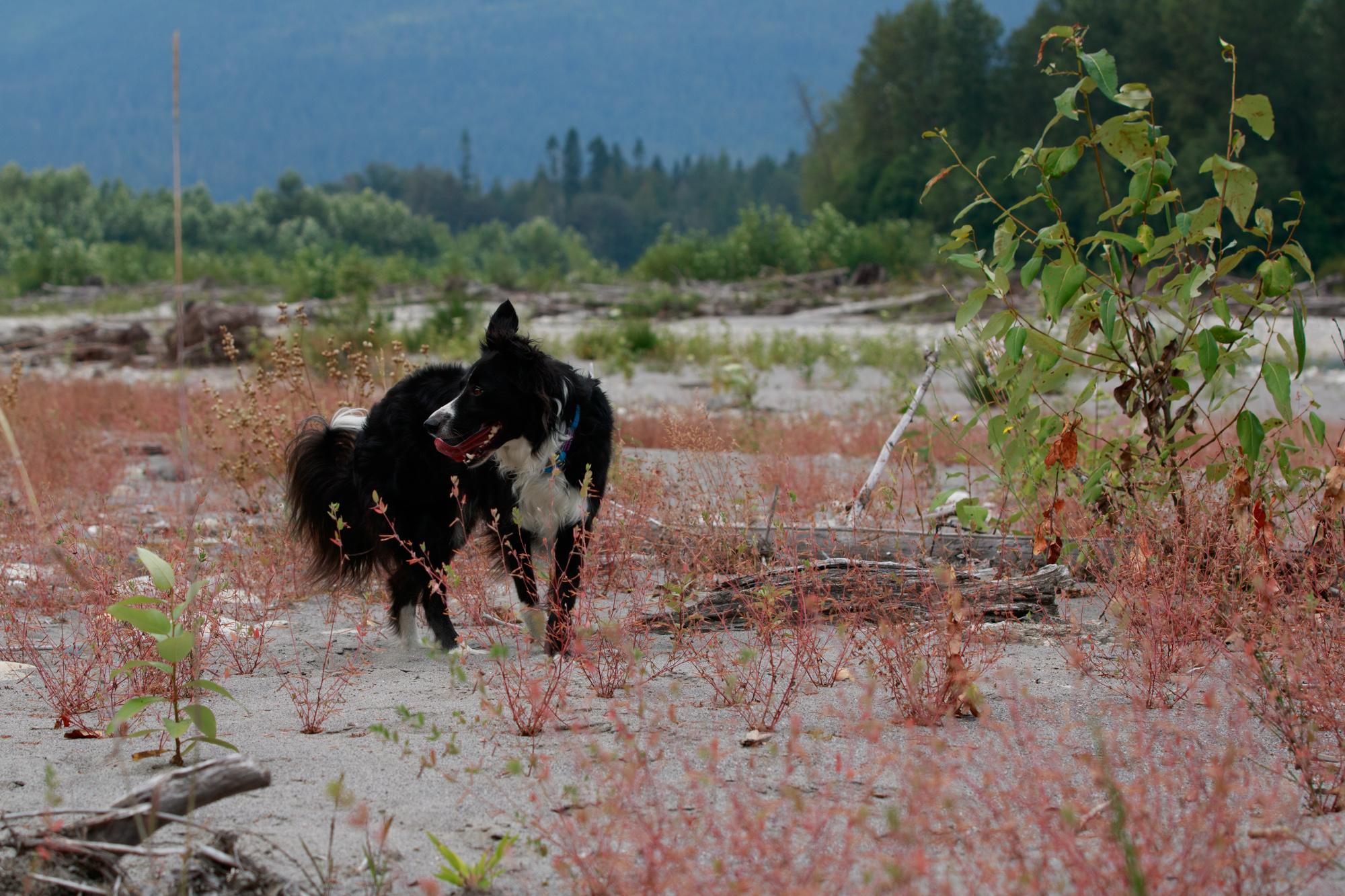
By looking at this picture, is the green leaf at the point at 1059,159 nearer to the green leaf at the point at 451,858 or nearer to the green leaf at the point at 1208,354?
the green leaf at the point at 1208,354

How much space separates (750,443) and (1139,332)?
373 centimetres

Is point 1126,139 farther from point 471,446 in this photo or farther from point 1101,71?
point 471,446

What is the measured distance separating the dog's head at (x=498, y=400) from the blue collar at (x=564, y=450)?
8 centimetres

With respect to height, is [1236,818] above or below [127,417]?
above

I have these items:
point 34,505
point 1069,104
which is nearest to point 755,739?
point 34,505

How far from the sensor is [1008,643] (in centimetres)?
426

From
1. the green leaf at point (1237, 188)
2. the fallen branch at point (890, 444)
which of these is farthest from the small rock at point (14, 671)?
the green leaf at point (1237, 188)

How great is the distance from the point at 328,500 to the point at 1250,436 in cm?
369

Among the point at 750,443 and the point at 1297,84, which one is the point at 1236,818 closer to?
the point at 750,443

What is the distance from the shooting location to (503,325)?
4.79m

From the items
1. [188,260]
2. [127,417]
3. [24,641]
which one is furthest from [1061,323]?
[188,260]

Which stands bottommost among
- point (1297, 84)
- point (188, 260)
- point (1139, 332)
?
point (188, 260)

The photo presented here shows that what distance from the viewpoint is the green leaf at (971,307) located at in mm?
4543

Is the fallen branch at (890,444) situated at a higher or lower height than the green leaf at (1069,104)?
lower
